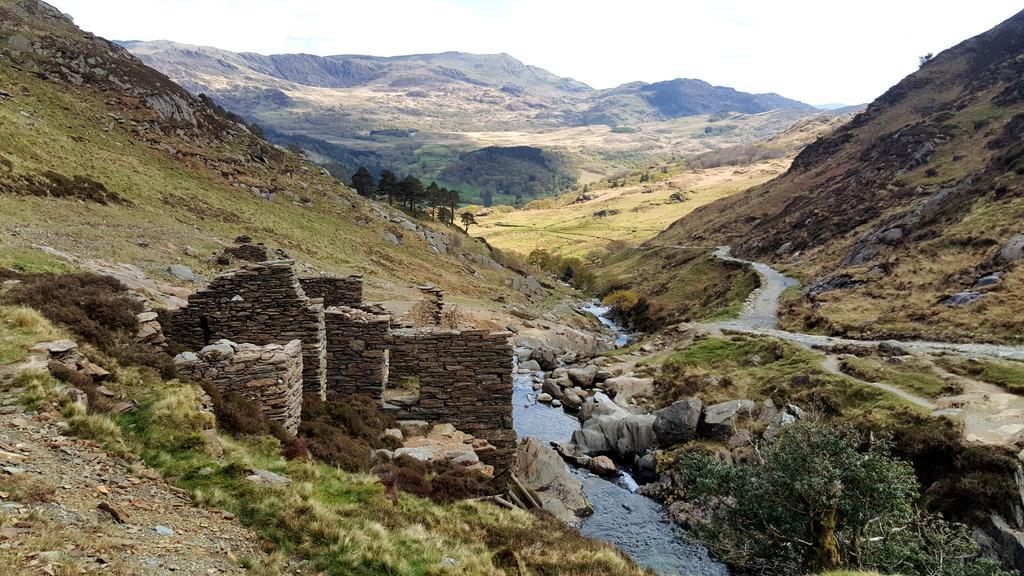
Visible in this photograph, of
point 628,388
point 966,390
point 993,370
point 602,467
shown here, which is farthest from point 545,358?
point 993,370

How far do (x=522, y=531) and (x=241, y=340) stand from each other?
34.9 ft

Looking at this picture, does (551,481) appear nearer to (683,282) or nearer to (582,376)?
(582,376)

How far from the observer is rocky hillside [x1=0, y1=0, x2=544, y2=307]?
35.8 m

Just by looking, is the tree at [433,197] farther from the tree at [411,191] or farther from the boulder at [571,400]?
the boulder at [571,400]

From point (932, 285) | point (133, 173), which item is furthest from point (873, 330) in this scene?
point (133, 173)

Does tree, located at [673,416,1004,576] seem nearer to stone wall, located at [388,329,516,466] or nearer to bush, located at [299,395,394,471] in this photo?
stone wall, located at [388,329,516,466]

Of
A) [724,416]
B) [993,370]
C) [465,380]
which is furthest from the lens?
[724,416]

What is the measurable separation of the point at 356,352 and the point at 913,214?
86468 millimetres

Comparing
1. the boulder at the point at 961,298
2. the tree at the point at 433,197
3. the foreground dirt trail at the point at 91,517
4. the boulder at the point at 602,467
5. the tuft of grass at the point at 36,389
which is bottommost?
the boulder at the point at 602,467

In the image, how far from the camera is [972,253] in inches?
2048

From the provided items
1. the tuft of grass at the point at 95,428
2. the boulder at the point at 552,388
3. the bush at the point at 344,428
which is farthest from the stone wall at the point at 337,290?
the boulder at the point at 552,388

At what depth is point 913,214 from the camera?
248ft

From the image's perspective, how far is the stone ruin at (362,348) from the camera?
15898 millimetres

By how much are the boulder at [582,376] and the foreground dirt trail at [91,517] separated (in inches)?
1461
